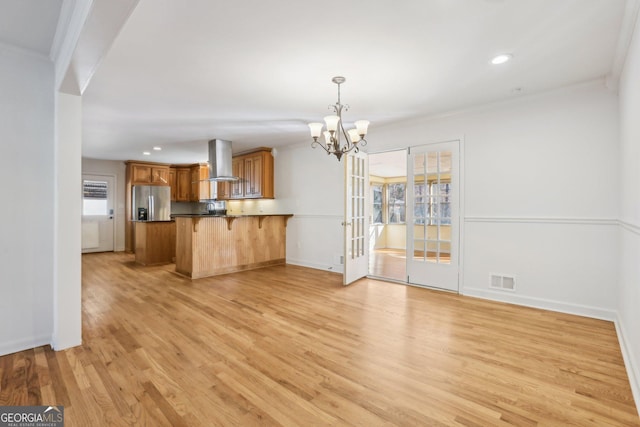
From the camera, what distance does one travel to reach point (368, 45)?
2.40m

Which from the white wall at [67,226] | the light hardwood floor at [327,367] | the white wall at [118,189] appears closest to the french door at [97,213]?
the white wall at [118,189]

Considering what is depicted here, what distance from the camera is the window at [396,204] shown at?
9.41 meters

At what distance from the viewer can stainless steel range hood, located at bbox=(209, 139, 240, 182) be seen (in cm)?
568

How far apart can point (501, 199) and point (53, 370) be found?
4706mm

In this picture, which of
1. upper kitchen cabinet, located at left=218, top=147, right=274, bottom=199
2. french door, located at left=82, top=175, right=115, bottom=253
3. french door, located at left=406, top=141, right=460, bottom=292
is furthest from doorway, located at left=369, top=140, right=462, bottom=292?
french door, located at left=82, top=175, right=115, bottom=253

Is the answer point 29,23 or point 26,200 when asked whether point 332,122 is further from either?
point 26,200

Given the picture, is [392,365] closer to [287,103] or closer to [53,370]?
[53,370]

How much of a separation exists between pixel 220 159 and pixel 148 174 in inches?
150

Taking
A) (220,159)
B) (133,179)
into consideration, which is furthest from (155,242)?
(133,179)

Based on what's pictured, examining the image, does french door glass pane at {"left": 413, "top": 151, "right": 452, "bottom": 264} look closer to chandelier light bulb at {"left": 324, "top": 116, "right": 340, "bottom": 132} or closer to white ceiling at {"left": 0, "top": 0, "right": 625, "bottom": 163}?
white ceiling at {"left": 0, "top": 0, "right": 625, "bottom": 163}

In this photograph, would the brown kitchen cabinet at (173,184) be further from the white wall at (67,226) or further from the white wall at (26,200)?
the white wall at (67,226)

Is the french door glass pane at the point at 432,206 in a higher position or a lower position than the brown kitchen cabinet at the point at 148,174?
lower

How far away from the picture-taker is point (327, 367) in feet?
7.07

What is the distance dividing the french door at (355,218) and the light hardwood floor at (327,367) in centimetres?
104
